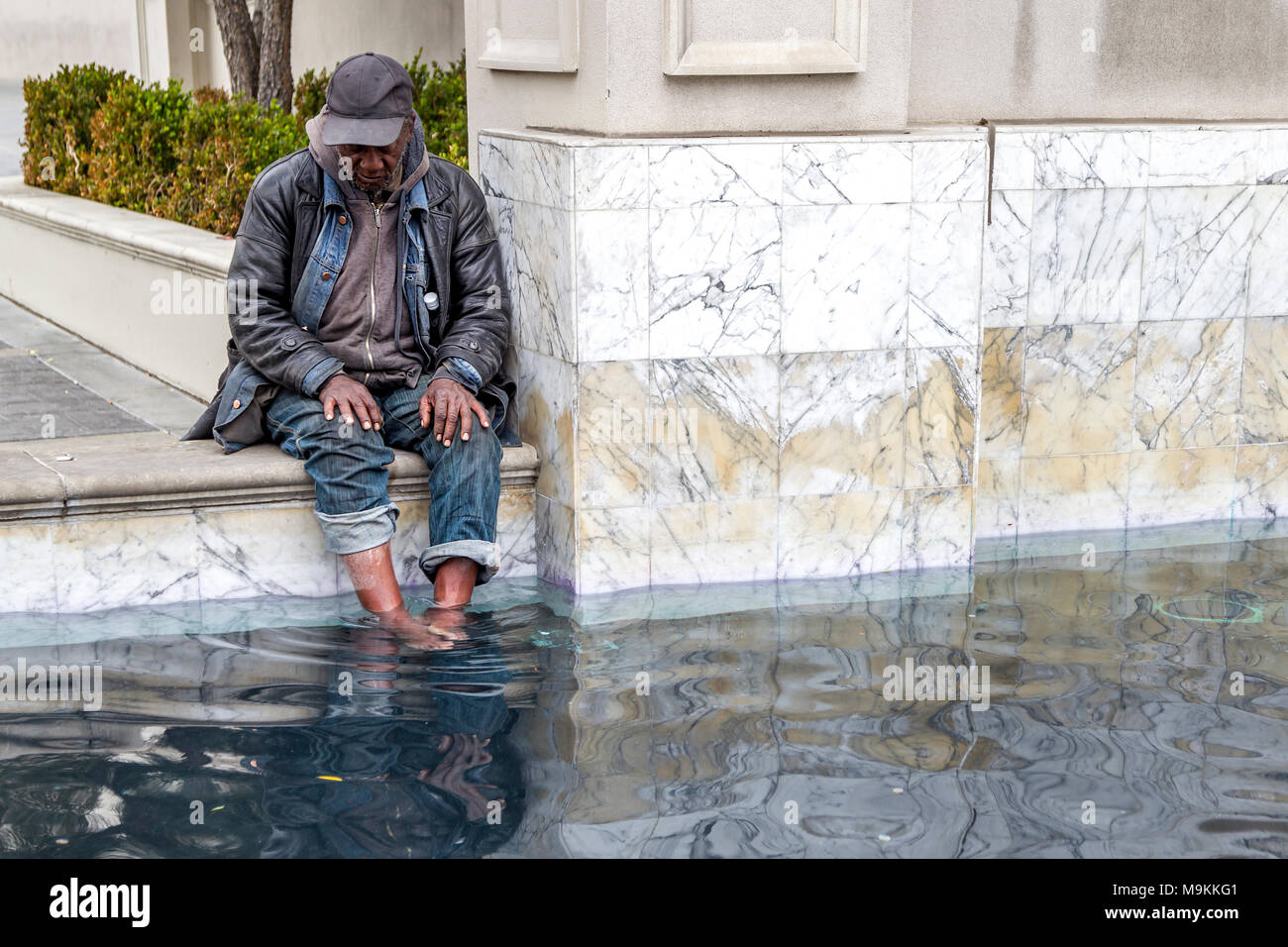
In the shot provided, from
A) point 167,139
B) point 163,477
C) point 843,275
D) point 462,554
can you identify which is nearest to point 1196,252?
point 843,275

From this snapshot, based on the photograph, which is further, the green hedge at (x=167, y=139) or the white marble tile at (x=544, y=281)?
the green hedge at (x=167, y=139)

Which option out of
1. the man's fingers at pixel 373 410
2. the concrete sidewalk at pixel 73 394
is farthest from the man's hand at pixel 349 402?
the concrete sidewalk at pixel 73 394

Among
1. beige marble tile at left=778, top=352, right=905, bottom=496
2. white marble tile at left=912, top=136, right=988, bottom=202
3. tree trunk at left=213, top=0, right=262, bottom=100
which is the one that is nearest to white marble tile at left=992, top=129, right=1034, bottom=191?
white marble tile at left=912, top=136, right=988, bottom=202

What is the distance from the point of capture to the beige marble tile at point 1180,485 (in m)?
6.24

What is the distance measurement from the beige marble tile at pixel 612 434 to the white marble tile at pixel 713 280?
5.5 inches

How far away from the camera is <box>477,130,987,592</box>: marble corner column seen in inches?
203

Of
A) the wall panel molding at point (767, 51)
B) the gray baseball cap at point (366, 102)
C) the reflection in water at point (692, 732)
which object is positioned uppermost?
the wall panel molding at point (767, 51)

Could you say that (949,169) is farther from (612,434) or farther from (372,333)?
(372,333)

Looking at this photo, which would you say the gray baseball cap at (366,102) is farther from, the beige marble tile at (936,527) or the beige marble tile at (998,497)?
the beige marble tile at (998,497)

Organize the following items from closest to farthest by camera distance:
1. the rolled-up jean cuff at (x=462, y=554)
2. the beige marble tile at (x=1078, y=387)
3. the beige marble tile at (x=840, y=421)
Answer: the rolled-up jean cuff at (x=462, y=554) → the beige marble tile at (x=840, y=421) → the beige marble tile at (x=1078, y=387)

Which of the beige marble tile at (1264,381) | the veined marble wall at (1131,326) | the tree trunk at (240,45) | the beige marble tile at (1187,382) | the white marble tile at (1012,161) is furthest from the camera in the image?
the tree trunk at (240,45)

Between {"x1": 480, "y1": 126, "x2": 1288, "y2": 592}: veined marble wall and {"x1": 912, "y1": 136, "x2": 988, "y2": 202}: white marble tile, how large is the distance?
1cm

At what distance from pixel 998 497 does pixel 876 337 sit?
104 cm

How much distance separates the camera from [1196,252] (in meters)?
6.14
